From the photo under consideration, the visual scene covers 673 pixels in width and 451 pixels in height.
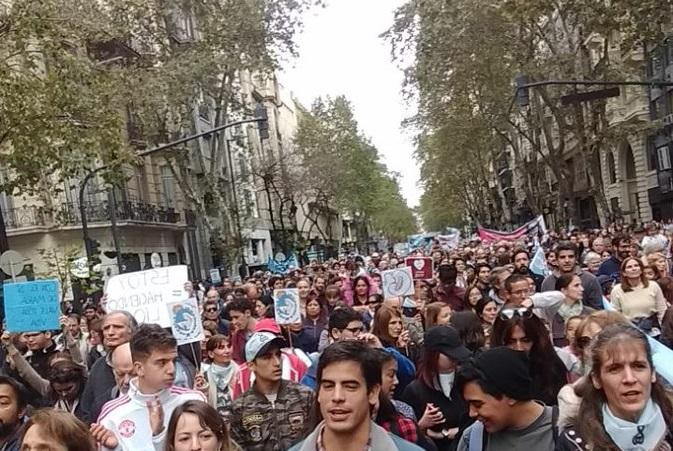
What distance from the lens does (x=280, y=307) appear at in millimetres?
8891

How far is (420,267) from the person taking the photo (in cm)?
1330

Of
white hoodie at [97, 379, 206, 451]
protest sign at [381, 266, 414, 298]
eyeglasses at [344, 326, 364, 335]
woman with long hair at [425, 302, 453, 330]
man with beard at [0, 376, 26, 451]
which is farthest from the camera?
protest sign at [381, 266, 414, 298]

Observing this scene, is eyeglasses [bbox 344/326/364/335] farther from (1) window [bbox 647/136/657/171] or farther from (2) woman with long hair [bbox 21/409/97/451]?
(1) window [bbox 647/136/657/171]

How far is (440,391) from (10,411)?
2298mm

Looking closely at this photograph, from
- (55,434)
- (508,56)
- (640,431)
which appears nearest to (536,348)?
(640,431)

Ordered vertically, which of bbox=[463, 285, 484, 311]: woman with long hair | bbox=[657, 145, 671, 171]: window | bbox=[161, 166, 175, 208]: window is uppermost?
bbox=[161, 166, 175, 208]: window

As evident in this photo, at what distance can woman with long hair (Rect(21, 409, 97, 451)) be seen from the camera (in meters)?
3.70

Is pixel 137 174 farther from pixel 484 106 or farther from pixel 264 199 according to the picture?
pixel 264 199

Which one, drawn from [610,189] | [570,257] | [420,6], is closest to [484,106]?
[420,6]

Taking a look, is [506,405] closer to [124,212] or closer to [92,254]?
[92,254]

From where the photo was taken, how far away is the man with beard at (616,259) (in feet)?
36.8

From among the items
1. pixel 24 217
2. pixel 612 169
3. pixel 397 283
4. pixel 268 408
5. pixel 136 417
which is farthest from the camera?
pixel 612 169

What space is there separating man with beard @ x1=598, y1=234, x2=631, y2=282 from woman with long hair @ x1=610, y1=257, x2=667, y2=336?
247cm

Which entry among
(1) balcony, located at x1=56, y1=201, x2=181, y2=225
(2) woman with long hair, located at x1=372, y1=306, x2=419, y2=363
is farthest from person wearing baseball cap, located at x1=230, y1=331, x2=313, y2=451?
(1) balcony, located at x1=56, y1=201, x2=181, y2=225
